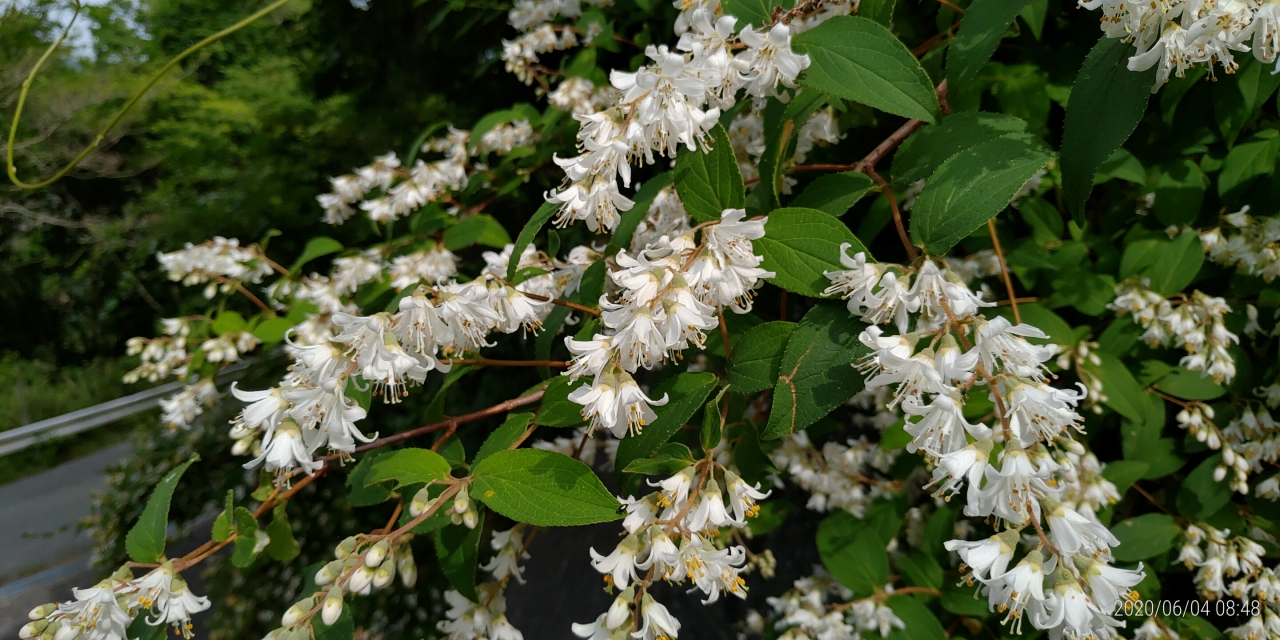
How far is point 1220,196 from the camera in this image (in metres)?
1.26

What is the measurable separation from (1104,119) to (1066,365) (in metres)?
0.61

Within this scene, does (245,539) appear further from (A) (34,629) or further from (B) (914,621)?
(B) (914,621)

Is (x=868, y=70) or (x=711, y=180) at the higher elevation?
(x=868, y=70)

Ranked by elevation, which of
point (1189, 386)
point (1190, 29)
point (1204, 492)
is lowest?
point (1204, 492)

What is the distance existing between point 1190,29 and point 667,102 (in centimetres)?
68

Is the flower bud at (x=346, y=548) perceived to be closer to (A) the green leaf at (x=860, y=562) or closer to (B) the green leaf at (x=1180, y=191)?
(A) the green leaf at (x=860, y=562)

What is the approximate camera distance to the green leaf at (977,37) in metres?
0.87

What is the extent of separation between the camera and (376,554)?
0.91m

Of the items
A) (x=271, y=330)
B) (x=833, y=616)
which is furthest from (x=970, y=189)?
(x=271, y=330)

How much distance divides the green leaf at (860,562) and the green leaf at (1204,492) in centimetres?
70

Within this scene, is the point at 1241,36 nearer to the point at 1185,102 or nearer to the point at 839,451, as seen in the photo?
the point at 1185,102

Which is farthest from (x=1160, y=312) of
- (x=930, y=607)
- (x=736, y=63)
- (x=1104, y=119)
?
(x=736, y=63)

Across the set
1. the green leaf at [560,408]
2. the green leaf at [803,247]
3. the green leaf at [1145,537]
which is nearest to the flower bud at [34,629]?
the green leaf at [560,408]

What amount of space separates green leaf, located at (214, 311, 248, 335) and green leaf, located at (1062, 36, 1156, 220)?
2591 millimetres
